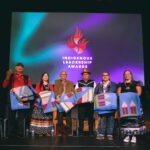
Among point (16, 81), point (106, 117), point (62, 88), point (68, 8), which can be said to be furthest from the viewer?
point (68, 8)

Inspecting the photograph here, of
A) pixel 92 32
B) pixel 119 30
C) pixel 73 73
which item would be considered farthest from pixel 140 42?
pixel 73 73

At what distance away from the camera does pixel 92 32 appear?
6777 mm

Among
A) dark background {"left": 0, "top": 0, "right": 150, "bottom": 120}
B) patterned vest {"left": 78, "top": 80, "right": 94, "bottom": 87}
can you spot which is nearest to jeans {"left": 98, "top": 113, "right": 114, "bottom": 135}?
patterned vest {"left": 78, "top": 80, "right": 94, "bottom": 87}

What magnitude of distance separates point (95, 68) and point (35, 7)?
6.24ft

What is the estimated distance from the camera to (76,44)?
672cm

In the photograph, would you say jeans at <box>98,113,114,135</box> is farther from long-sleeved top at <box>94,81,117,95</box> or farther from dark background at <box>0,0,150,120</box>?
dark background at <box>0,0,150,120</box>

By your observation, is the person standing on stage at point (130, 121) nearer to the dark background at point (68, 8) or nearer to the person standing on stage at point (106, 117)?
the person standing on stage at point (106, 117)

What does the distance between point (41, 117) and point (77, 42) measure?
189cm

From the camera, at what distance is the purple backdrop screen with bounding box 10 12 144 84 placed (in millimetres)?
6629

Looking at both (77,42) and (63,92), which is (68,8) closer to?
(77,42)

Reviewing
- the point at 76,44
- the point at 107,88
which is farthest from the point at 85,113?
the point at 76,44

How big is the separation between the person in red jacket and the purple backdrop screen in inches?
36.0

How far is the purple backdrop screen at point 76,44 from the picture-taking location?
21.7 feet

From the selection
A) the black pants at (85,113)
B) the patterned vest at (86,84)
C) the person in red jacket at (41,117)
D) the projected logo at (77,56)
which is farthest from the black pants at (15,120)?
the projected logo at (77,56)
